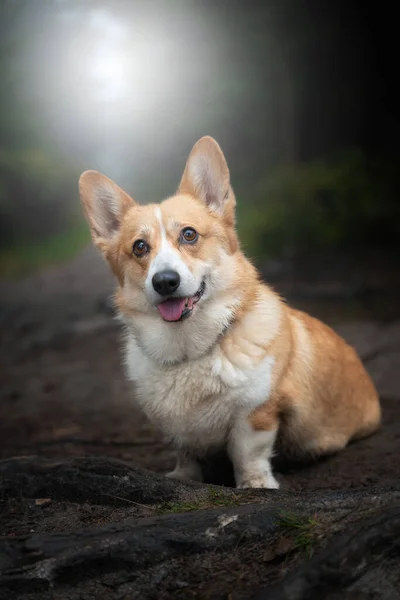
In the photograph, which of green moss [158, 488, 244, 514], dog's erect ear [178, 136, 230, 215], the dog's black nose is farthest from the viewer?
dog's erect ear [178, 136, 230, 215]

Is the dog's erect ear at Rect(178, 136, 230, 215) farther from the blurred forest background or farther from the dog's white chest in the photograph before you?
the blurred forest background

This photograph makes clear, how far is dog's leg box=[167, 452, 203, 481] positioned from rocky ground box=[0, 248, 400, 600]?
0.14 meters

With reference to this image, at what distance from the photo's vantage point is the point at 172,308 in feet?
10.3

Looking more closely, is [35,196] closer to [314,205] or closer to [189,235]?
[314,205]

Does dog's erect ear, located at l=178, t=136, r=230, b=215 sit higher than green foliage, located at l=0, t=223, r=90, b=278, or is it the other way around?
dog's erect ear, located at l=178, t=136, r=230, b=215

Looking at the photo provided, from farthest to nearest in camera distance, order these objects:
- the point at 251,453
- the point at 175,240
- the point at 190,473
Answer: the point at 190,473, the point at 251,453, the point at 175,240

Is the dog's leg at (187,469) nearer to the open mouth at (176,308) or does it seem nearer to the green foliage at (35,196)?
the open mouth at (176,308)

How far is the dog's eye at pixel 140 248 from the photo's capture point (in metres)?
3.29

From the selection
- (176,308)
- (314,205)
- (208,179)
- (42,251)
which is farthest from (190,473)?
(314,205)

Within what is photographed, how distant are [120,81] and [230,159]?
1.42 meters

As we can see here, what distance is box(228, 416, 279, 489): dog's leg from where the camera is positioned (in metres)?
3.33

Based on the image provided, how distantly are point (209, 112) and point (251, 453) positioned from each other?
4785 mm

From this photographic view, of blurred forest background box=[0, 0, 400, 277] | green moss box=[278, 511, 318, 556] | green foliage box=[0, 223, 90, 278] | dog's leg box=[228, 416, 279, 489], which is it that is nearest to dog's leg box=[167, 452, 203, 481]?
dog's leg box=[228, 416, 279, 489]

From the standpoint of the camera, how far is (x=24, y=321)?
7352mm
